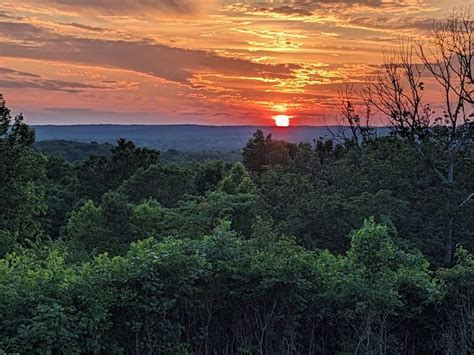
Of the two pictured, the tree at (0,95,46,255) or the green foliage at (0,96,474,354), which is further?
the tree at (0,95,46,255)

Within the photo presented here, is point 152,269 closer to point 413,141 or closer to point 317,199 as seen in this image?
point 317,199

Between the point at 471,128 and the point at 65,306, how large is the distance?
62.0 feet

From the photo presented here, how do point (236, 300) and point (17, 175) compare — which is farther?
point (17, 175)

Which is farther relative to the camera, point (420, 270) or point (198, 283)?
point (420, 270)

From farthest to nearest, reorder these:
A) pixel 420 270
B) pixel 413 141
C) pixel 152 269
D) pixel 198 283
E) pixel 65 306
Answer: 1. pixel 413 141
2. pixel 420 270
3. pixel 198 283
4. pixel 152 269
5. pixel 65 306

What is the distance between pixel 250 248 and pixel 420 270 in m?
3.15

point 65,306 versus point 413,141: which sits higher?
point 413,141

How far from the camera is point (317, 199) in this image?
55.1 ft

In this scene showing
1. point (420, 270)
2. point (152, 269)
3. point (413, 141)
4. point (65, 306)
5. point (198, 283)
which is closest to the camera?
point (65, 306)

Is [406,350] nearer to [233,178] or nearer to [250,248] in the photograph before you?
[250,248]

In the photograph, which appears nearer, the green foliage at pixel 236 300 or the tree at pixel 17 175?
the green foliage at pixel 236 300

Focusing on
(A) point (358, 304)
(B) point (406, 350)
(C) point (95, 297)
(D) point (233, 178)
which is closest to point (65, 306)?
(C) point (95, 297)

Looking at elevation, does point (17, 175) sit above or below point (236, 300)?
above

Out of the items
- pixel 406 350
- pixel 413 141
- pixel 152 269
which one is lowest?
pixel 406 350
